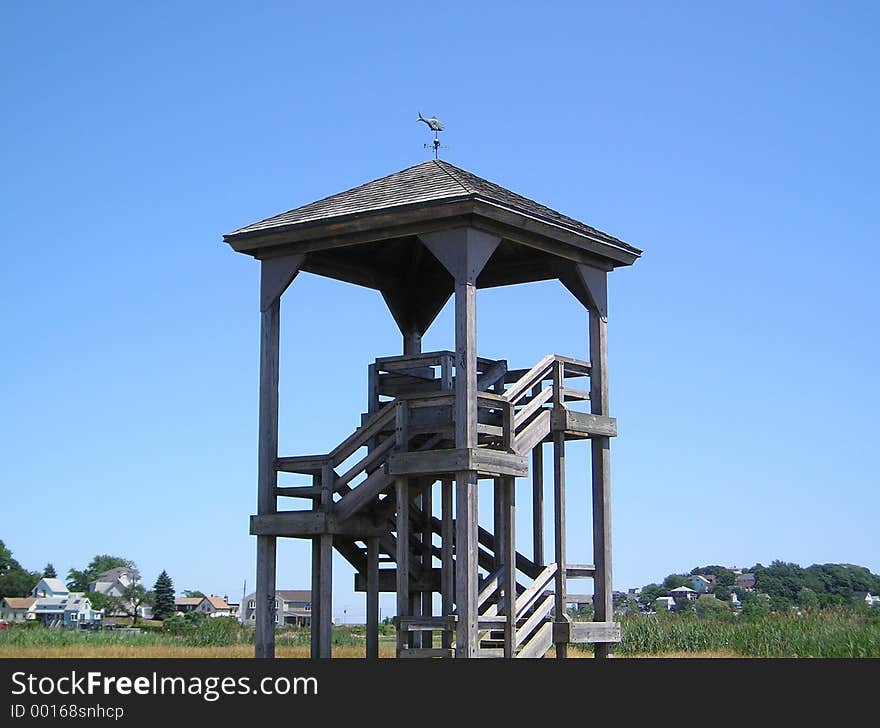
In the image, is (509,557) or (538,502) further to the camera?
(538,502)

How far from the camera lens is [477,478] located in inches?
790

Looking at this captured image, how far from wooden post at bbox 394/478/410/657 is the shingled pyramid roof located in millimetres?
3787

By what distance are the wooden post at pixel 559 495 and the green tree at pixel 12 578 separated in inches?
4608

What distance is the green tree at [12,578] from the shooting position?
133000 millimetres

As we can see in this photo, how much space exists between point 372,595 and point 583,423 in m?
4.17

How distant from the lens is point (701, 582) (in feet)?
376

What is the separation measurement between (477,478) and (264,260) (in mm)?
4923

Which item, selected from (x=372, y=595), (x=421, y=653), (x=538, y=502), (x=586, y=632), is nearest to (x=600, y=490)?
(x=538, y=502)

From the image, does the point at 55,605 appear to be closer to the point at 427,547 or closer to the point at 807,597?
the point at 807,597

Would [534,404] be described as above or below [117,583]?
below

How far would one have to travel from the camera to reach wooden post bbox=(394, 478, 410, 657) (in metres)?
20.5

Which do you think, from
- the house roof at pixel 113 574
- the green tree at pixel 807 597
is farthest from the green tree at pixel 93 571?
the green tree at pixel 807 597

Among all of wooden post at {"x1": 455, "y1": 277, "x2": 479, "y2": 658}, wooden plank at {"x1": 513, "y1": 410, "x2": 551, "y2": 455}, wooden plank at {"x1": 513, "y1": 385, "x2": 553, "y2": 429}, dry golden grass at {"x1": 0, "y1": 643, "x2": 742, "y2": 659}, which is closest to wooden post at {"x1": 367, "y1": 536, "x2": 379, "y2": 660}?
wooden plank at {"x1": 513, "y1": 410, "x2": 551, "y2": 455}
